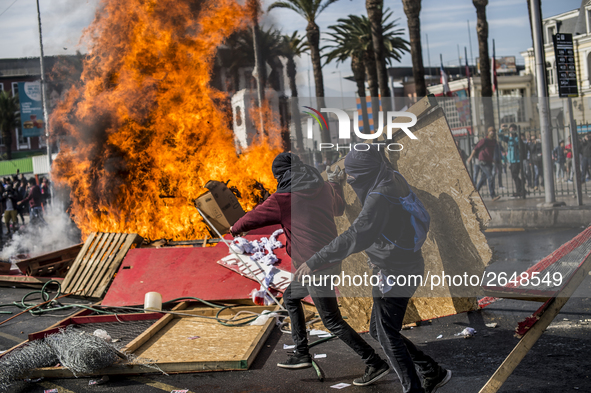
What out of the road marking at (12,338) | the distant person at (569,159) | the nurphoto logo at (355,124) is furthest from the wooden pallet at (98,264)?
the distant person at (569,159)

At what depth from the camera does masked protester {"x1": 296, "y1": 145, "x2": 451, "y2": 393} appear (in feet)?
11.3

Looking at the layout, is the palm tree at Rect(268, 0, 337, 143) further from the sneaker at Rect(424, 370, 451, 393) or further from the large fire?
the sneaker at Rect(424, 370, 451, 393)

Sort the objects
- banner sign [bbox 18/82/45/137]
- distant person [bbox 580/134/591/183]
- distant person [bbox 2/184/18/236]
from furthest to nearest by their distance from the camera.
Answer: banner sign [bbox 18/82/45/137]
distant person [bbox 2/184/18/236]
distant person [bbox 580/134/591/183]

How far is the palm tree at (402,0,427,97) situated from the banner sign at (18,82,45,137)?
18759mm

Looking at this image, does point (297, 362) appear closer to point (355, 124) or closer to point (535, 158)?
point (355, 124)

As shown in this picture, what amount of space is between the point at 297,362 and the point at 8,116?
66581 mm

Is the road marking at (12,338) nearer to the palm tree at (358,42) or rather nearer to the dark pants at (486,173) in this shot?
the dark pants at (486,173)

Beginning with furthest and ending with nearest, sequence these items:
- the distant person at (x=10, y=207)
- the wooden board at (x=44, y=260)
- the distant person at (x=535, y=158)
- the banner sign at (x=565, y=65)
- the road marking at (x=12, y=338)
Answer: the distant person at (x=10, y=207) < the distant person at (x=535, y=158) < the banner sign at (x=565, y=65) < the wooden board at (x=44, y=260) < the road marking at (x=12, y=338)

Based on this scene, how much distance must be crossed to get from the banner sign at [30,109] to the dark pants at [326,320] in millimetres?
25441

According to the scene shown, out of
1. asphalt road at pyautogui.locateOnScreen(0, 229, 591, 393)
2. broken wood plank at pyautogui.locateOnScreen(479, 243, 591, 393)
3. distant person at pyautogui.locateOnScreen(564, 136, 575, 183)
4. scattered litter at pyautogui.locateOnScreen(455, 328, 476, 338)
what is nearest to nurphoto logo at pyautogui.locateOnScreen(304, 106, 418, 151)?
asphalt road at pyautogui.locateOnScreen(0, 229, 591, 393)

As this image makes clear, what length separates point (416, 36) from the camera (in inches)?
758

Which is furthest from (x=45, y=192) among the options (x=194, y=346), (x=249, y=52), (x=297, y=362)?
(x=297, y=362)

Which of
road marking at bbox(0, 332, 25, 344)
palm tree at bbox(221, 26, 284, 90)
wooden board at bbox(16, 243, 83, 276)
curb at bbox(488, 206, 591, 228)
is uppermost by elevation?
palm tree at bbox(221, 26, 284, 90)

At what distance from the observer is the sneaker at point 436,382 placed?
3727 millimetres
